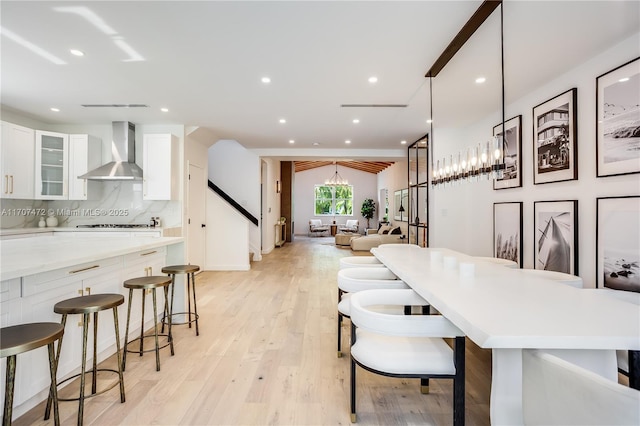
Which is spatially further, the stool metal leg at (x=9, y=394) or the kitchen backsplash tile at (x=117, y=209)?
the kitchen backsplash tile at (x=117, y=209)


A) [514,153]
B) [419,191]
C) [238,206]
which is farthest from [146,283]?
[419,191]

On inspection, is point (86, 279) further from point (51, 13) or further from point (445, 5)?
point (445, 5)

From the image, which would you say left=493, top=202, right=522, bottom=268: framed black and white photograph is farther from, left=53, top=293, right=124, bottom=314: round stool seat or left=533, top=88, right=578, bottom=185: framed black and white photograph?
left=53, top=293, right=124, bottom=314: round stool seat

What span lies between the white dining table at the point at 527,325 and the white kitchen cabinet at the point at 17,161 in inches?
211

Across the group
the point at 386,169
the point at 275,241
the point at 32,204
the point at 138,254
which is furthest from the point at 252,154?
the point at 386,169

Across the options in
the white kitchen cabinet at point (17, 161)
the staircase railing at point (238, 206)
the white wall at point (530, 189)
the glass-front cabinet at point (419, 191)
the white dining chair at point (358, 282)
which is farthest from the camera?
the staircase railing at point (238, 206)

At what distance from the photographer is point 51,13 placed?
235 cm

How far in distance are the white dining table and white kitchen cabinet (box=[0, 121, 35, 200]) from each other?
5.37 metres

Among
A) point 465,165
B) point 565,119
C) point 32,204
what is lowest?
point 32,204

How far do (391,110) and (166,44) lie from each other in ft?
9.63

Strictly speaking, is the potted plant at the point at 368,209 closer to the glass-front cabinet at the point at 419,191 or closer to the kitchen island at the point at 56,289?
the glass-front cabinet at the point at 419,191

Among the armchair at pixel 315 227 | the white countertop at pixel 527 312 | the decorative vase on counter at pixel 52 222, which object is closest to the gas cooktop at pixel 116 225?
the decorative vase on counter at pixel 52 222

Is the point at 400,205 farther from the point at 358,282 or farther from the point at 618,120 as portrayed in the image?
the point at 358,282

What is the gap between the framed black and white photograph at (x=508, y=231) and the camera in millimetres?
4133
